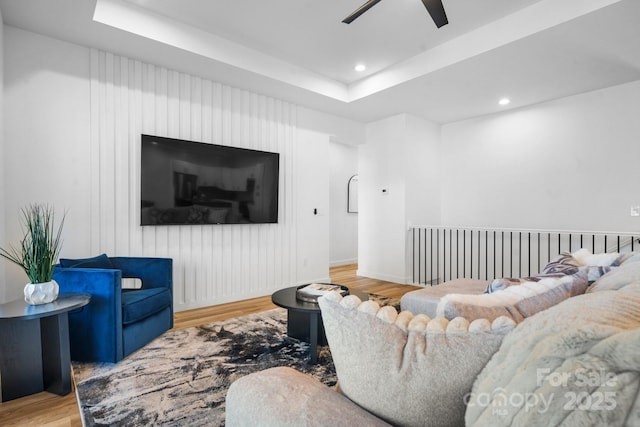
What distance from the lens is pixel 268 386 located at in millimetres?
917

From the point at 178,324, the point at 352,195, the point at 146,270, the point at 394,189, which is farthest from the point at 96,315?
the point at 352,195

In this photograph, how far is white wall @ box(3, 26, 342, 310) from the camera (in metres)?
2.92

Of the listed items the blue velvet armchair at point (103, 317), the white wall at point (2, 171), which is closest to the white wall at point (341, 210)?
the blue velvet armchair at point (103, 317)

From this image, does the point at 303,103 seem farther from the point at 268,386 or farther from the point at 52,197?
the point at 268,386

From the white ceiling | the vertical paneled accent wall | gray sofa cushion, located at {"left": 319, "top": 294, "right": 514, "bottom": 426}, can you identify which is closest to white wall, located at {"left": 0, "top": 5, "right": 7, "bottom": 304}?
the white ceiling

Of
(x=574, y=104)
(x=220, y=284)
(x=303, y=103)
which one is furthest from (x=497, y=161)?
(x=220, y=284)

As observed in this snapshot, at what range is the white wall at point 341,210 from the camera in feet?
23.6

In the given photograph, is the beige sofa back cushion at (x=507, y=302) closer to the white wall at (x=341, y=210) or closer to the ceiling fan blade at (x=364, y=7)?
the ceiling fan blade at (x=364, y=7)

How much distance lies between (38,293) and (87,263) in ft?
2.28

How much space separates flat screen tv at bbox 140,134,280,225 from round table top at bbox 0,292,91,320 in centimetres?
135

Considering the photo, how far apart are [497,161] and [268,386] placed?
5.22 m

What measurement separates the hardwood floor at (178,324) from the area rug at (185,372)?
0.30 feet

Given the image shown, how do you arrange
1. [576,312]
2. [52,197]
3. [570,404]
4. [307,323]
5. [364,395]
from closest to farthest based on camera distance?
[570,404] → [576,312] → [364,395] → [307,323] → [52,197]

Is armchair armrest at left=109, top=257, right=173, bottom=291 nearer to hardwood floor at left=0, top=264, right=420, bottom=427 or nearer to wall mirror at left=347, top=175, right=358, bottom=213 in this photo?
hardwood floor at left=0, top=264, right=420, bottom=427
